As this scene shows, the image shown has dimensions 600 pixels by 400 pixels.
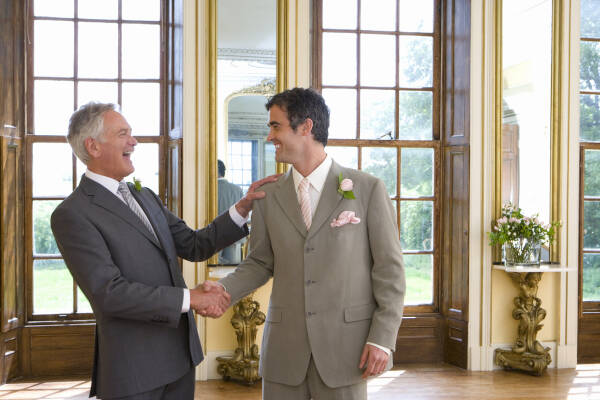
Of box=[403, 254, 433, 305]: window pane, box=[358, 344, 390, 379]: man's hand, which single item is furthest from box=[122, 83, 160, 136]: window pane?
box=[358, 344, 390, 379]: man's hand

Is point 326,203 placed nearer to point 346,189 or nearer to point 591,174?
point 346,189

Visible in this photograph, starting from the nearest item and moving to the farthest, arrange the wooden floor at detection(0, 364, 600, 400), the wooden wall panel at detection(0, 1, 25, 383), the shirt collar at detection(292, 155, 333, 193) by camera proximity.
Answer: the shirt collar at detection(292, 155, 333, 193)
the wooden floor at detection(0, 364, 600, 400)
the wooden wall panel at detection(0, 1, 25, 383)

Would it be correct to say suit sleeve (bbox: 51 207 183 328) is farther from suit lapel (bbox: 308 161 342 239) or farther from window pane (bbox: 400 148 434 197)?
window pane (bbox: 400 148 434 197)

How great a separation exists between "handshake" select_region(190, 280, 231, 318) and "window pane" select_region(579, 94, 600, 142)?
13.2ft

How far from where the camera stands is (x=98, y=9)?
190 inches

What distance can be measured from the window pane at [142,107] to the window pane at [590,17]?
356 centimetres

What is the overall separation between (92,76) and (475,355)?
369cm

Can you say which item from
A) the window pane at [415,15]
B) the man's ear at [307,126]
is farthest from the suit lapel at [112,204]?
the window pane at [415,15]

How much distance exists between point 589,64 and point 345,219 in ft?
13.2

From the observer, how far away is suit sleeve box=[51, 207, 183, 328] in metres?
2.06

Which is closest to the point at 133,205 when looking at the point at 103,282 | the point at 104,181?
the point at 104,181

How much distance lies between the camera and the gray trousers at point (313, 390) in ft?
6.79

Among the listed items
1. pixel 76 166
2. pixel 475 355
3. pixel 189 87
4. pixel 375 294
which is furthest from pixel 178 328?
pixel 475 355

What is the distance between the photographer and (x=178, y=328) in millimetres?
2268
